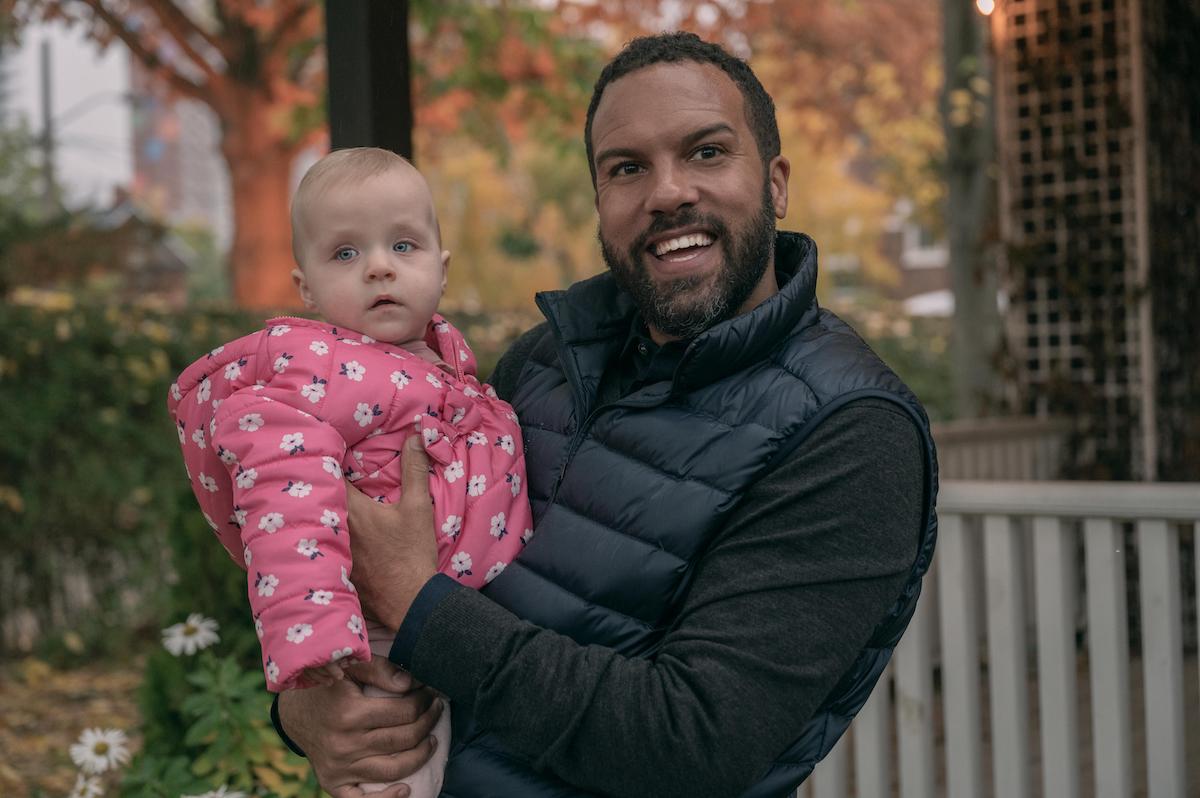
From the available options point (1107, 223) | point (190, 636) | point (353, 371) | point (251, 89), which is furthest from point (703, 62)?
point (251, 89)

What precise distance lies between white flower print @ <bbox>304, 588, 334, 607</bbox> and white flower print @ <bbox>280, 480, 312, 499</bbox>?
0.12 m

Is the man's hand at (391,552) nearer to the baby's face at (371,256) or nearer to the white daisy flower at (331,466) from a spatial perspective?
the white daisy flower at (331,466)

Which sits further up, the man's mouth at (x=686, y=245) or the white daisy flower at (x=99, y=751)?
the man's mouth at (x=686, y=245)

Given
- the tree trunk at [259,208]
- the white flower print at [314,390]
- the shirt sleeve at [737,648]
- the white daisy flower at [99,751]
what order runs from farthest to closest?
the tree trunk at [259,208] → the white daisy flower at [99,751] → the white flower print at [314,390] → the shirt sleeve at [737,648]

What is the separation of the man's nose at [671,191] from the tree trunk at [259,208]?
A: 30.8 ft

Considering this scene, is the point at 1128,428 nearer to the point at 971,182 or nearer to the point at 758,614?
the point at 971,182

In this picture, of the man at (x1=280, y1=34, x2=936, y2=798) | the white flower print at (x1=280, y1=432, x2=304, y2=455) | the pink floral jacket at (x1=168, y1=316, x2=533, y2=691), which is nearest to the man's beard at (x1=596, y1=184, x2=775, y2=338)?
the man at (x1=280, y1=34, x2=936, y2=798)

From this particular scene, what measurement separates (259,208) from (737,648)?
10.3 meters

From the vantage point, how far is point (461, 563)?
5.76 ft

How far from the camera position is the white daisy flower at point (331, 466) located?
1655mm

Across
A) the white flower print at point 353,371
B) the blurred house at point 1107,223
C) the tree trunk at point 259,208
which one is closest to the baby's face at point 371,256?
the white flower print at point 353,371

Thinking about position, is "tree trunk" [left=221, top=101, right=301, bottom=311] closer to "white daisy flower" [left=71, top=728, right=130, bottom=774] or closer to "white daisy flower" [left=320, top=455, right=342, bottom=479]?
"white daisy flower" [left=71, top=728, right=130, bottom=774]

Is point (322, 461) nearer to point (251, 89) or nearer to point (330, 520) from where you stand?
point (330, 520)

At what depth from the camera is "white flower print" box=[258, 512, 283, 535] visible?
5.26 ft
